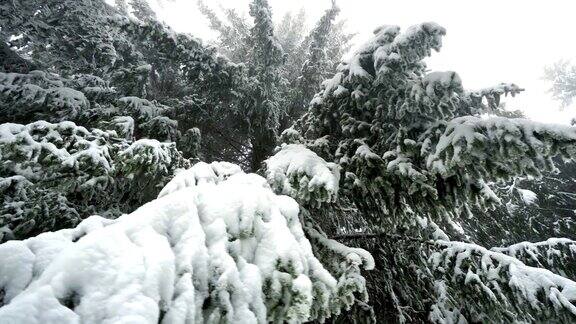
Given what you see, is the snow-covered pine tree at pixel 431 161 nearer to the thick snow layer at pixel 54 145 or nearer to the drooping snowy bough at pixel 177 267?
the drooping snowy bough at pixel 177 267

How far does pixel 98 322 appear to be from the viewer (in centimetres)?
101

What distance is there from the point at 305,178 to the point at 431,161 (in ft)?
3.85

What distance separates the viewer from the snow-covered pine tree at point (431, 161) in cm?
273

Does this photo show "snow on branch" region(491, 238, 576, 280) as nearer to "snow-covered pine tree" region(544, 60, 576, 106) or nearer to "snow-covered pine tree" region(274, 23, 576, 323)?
"snow-covered pine tree" region(274, 23, 576, 323)

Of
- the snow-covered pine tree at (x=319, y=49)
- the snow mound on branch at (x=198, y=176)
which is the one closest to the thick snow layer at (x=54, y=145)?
the snow mound on branch at (x=198, y=176)

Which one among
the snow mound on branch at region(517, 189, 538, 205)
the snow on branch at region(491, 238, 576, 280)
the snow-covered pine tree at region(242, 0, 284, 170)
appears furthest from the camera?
the snow mound on branch at region(517, 189, 538, 205)

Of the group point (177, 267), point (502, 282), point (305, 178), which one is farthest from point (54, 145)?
point (502, 282)

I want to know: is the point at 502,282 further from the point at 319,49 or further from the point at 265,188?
the point at 319,49

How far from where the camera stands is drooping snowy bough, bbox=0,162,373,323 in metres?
1.06

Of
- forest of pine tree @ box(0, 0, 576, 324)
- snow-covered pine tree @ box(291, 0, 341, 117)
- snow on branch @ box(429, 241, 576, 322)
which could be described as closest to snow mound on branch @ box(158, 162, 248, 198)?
forest of pine tree @ box(0, 0, 576, 324)

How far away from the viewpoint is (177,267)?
138 centimetres

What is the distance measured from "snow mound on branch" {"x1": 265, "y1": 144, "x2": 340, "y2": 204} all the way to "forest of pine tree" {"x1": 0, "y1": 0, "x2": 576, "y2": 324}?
0.02 metres

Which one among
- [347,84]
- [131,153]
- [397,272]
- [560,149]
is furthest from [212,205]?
[397,272]

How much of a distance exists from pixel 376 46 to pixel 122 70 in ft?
12.5
